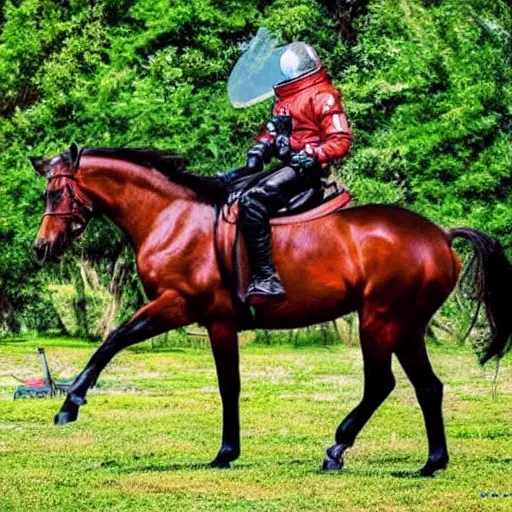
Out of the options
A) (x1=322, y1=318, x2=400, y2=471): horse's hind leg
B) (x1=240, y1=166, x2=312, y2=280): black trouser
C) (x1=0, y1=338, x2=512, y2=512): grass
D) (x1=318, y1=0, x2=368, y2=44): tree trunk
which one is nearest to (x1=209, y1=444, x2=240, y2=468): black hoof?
(x1=0, y1=338, x2=512, y2=512): grass

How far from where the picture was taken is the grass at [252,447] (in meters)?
9.05

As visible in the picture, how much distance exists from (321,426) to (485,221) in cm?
1411

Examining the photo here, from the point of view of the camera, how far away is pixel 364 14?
3142cm

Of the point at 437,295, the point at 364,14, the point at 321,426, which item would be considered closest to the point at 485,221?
the point at 364,14

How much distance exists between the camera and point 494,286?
421 inches

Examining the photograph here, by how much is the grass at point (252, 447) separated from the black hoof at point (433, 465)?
0.08 m

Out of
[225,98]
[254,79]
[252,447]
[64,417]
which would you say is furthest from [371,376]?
[225,98]

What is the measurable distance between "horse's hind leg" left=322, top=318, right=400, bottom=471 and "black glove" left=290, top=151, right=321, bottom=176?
1.12 m

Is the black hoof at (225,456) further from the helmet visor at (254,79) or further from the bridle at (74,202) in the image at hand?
the helmet visor at (254,79)

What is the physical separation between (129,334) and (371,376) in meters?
1.72

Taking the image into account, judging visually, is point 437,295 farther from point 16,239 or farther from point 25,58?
point 25,58

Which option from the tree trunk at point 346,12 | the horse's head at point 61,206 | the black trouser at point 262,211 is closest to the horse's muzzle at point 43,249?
the horse's head at point 61,206

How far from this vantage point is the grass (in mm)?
9055

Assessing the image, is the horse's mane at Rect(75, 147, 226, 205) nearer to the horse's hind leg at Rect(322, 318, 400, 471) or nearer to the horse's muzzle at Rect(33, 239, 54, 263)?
the horse's muzzle at Rect(33, 239, 54, 263)
